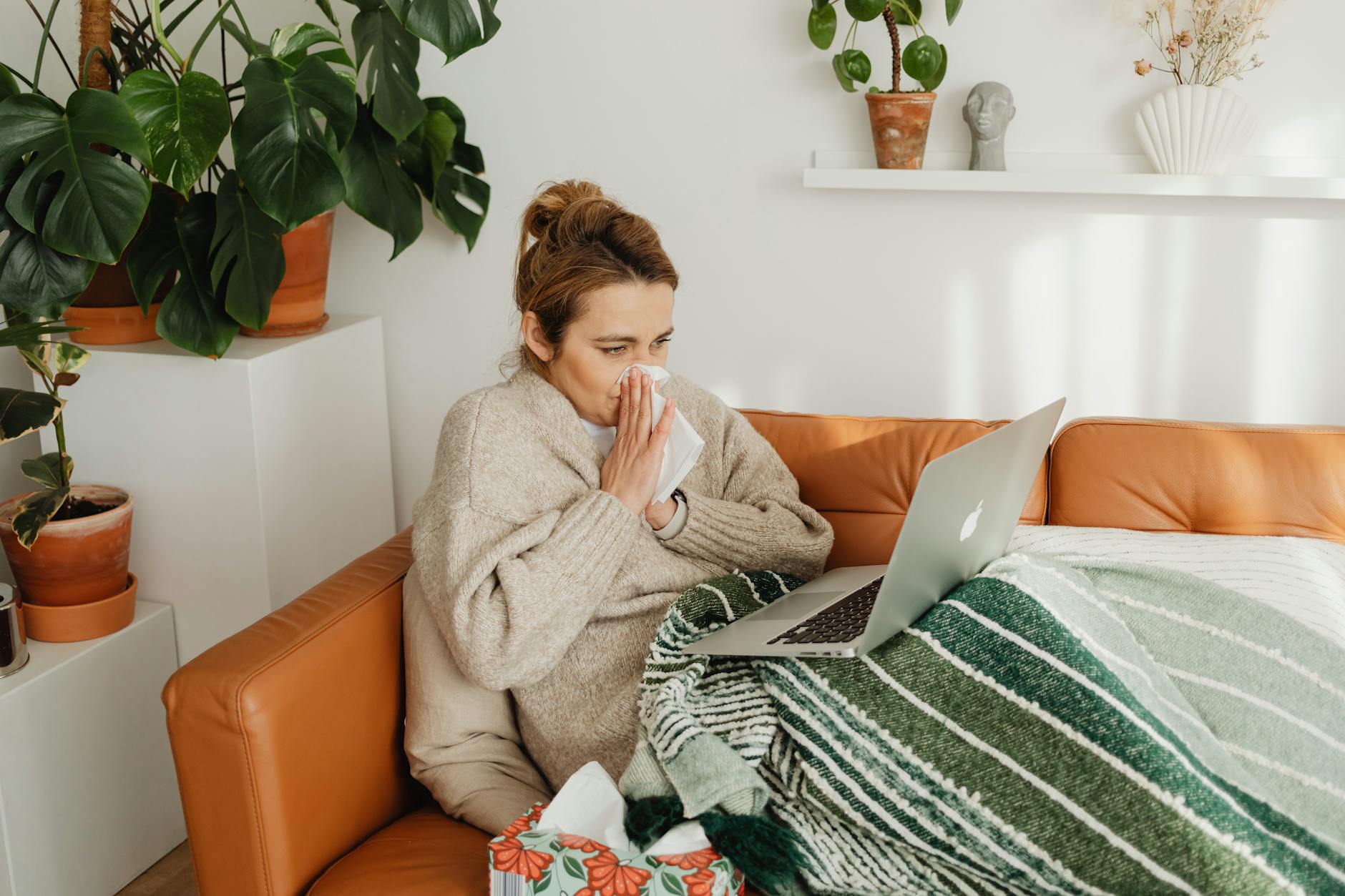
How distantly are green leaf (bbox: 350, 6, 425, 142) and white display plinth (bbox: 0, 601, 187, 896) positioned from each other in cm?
100

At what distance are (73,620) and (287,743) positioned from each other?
864mm

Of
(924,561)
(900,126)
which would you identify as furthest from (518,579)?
(900,126)

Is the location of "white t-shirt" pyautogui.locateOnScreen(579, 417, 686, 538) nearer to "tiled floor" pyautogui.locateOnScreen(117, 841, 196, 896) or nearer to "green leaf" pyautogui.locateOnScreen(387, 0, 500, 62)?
"green leaf" pyautogui.locateOnScreen(387, 0, 500, 62)

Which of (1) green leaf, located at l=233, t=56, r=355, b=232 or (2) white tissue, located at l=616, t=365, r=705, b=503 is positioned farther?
(1) green leaf, located at l=233, t=56, r=355, b=232

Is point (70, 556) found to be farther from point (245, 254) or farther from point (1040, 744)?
point (1040, 744)

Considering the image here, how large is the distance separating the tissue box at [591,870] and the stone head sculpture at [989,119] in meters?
1.31

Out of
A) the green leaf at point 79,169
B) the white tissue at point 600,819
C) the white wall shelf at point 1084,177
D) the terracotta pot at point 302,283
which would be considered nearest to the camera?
the white tissue at point 600,819

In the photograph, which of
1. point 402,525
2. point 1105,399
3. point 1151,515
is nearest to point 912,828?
point 1151,515

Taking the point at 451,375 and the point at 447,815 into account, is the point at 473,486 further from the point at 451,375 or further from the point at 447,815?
the point at 451,375

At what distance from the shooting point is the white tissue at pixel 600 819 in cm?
124

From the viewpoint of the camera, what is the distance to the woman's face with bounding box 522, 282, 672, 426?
62.2 inches

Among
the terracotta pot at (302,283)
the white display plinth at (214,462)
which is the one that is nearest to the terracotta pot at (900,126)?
the terracotta pot at (302,283)

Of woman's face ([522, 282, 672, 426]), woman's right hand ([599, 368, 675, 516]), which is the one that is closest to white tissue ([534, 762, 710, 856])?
woman's right hand ([599, 368, 675, 516])

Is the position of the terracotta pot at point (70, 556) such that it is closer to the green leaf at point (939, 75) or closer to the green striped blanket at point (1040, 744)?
the green striped blanket at point (1040, 744)
